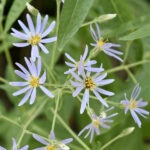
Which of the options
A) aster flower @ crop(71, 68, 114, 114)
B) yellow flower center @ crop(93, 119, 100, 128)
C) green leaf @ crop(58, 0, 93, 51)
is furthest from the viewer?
yellow flower center @ crop(93, 119, 100, 128)

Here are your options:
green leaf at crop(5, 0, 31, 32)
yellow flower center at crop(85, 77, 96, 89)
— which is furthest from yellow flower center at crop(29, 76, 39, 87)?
green leaf at crop(5, 0, 31, 32)

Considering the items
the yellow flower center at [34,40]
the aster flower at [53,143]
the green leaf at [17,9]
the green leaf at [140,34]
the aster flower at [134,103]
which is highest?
the green leaf at [17,9]

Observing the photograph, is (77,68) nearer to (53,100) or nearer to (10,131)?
(53,100)

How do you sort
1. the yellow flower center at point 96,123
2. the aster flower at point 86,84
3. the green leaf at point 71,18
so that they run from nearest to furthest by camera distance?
the green leaf at point 71,18, the aster flower at point 86,84, the yellow flower center at point 96,123

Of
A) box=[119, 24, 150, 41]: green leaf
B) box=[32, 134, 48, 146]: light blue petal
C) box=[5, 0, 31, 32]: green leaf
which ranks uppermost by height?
box=[5, 0, 31, 32]: green leaf

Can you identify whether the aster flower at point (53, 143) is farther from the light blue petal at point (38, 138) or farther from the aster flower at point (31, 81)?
the aster flower at point (31, 81)

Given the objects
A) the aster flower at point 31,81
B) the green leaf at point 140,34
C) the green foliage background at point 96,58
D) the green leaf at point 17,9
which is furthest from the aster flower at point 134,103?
the green leaf at point 17,9

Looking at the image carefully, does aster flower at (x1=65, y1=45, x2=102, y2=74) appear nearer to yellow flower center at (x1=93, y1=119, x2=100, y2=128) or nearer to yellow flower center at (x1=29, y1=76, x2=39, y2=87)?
yellow flower center at (x1=29, y1=76, x2=39, y2=87)

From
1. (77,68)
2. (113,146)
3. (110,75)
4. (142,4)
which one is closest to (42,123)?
(113,146)

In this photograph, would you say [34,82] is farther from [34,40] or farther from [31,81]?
[34,40]
